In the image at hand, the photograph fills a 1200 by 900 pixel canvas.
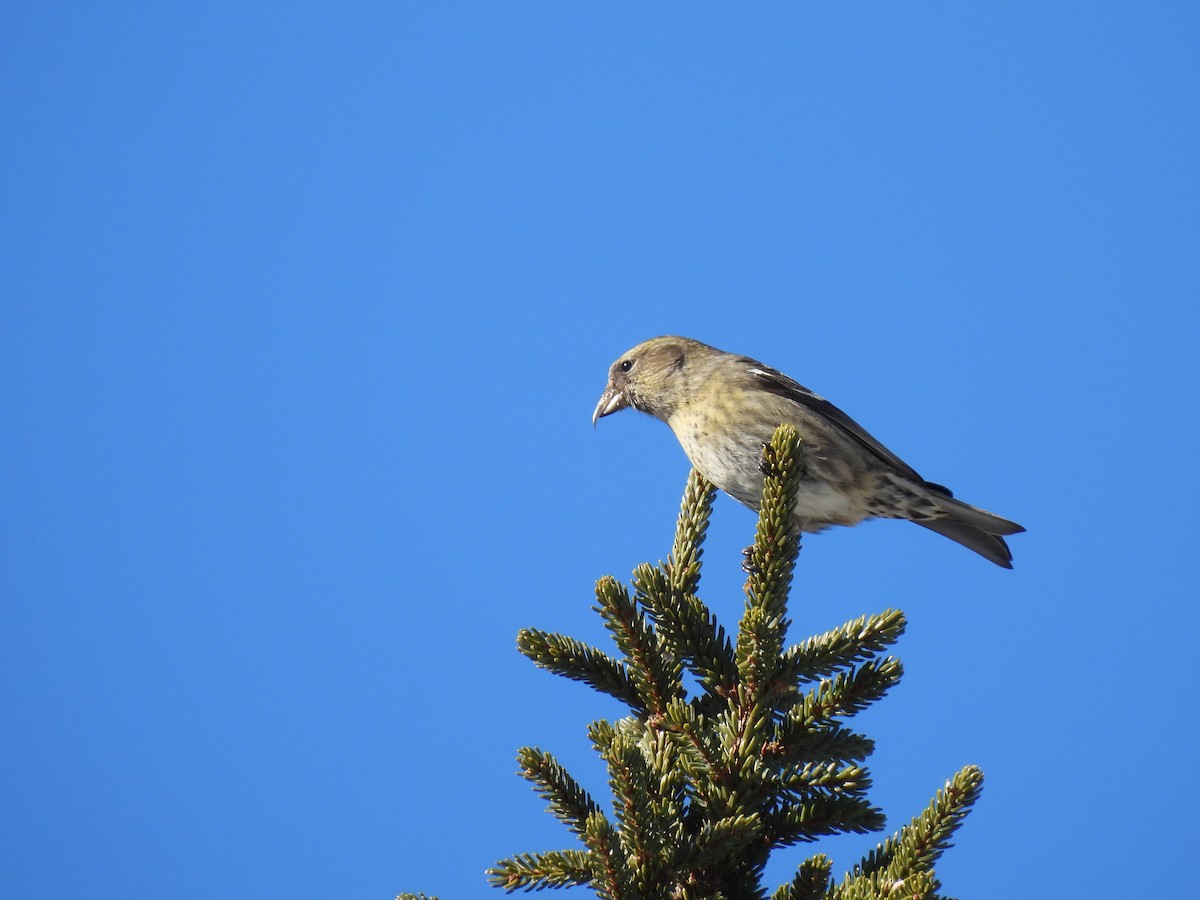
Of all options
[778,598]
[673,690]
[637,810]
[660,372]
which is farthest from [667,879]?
[660,372]

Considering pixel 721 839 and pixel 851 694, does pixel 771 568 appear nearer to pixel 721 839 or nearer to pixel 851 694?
pixel 851 694

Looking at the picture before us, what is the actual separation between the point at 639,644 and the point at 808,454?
3.07 metres

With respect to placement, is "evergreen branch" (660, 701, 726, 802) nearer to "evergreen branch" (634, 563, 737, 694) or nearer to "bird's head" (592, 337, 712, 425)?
"evergreen branch" (634, 563, 737, 694)

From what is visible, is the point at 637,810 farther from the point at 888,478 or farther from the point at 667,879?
the point at 888,478

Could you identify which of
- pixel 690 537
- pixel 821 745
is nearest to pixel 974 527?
pixel 690 537

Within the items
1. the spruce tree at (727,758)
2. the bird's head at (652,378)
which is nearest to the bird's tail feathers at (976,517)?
the bird's head at (652,378)

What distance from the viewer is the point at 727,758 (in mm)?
2463

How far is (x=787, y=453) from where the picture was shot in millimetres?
3213

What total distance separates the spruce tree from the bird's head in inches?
132

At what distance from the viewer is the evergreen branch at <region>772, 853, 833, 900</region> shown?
2293mm

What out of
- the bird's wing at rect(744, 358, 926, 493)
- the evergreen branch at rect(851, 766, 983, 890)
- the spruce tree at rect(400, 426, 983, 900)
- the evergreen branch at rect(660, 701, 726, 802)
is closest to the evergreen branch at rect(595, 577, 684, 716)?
the spruce tree at rect(400, 426, 983, 900)

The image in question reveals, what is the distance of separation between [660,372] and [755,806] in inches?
168

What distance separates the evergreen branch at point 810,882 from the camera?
229cm

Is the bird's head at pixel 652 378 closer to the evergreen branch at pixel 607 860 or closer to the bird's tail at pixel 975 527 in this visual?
the bird's tail at pixel 975 527
